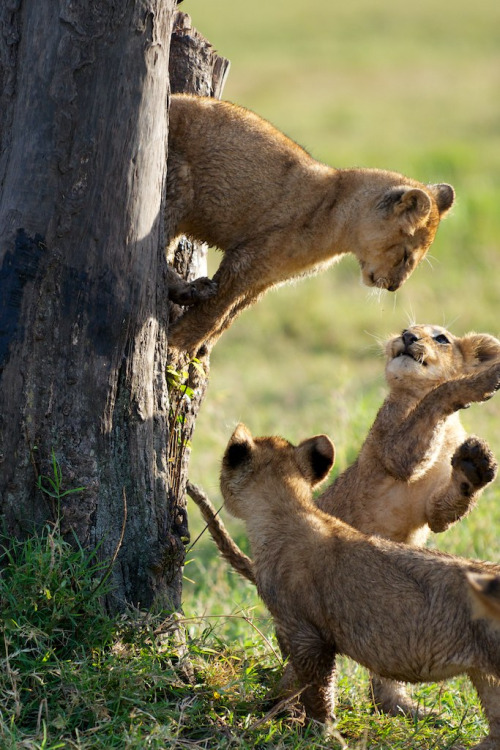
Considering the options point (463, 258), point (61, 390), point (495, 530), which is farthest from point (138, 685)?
point (463, 258)

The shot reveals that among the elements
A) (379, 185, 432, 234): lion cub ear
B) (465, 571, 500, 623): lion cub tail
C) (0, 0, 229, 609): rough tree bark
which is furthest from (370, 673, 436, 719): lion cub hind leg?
(379, 185, 432, 234): lion cub ear

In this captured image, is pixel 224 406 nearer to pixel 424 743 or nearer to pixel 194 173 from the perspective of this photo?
pixel 194 173

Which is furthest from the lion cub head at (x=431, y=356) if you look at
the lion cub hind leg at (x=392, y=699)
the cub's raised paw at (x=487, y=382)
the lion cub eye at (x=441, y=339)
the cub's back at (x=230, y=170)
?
the lion cub hind leg at (x=392, y=699)

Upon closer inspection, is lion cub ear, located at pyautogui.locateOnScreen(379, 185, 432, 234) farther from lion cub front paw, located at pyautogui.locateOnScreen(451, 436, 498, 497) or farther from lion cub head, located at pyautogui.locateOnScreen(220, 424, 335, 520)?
lion cub head, located at pyautogui.locateOnScreen(220, 424, 335, 520)

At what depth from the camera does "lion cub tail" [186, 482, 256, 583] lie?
541 centimetres

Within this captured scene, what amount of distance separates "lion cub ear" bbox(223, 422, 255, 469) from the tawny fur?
26 cm

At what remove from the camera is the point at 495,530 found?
7.76 meters

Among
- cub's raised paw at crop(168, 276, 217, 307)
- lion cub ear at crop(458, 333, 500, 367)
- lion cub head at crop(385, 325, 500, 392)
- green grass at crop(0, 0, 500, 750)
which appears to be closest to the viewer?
green grass at crop(0, 0, 500, 750)

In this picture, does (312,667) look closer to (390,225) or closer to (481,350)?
(481,350)

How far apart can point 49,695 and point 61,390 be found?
1.24 meters

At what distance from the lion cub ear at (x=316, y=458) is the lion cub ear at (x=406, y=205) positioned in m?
1.68

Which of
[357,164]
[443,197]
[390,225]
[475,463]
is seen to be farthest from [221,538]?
[357,164]

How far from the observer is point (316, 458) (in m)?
5.11

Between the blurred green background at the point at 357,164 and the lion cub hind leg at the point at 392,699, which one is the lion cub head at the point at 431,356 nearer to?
the blurred green background at the point at 357,164
